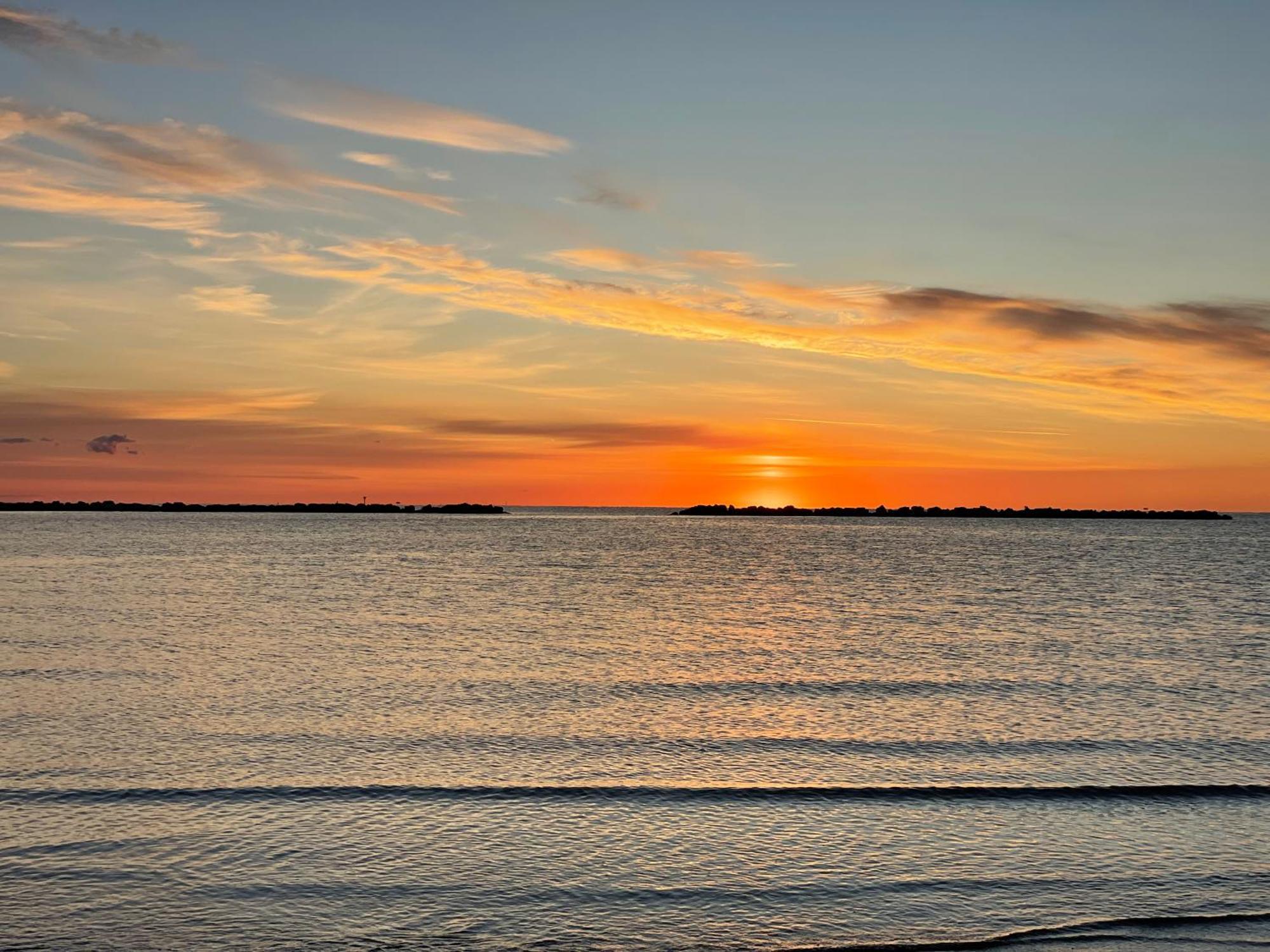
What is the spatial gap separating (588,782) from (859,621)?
3428cm

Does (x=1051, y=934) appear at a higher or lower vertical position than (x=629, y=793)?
higher

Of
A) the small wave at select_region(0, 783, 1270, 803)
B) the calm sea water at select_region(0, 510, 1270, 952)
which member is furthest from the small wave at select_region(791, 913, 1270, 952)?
the small wave at select_region(0, 783, 1270, 803)

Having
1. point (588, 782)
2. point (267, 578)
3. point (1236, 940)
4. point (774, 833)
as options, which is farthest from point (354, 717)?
point (267, 578)

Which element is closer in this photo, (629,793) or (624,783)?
(629,793)

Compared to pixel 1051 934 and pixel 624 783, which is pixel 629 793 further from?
pixel 1051 934

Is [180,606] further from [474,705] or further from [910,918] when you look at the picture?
[910,918]

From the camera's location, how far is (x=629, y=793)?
1995 cm

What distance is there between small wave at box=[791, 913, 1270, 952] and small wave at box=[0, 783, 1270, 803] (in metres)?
6.23

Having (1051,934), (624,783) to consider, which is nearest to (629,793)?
(624,783)

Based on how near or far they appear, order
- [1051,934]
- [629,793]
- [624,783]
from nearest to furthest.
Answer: [1051,934], [629,793], [624,783]

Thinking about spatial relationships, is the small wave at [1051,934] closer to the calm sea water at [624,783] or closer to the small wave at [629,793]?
the calm sea water at [624,783]

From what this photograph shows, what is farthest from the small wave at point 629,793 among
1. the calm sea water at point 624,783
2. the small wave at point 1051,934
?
the small wave at point 1051,934

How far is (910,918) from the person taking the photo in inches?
537

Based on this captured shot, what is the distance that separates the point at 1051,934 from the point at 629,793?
8.60 meters
